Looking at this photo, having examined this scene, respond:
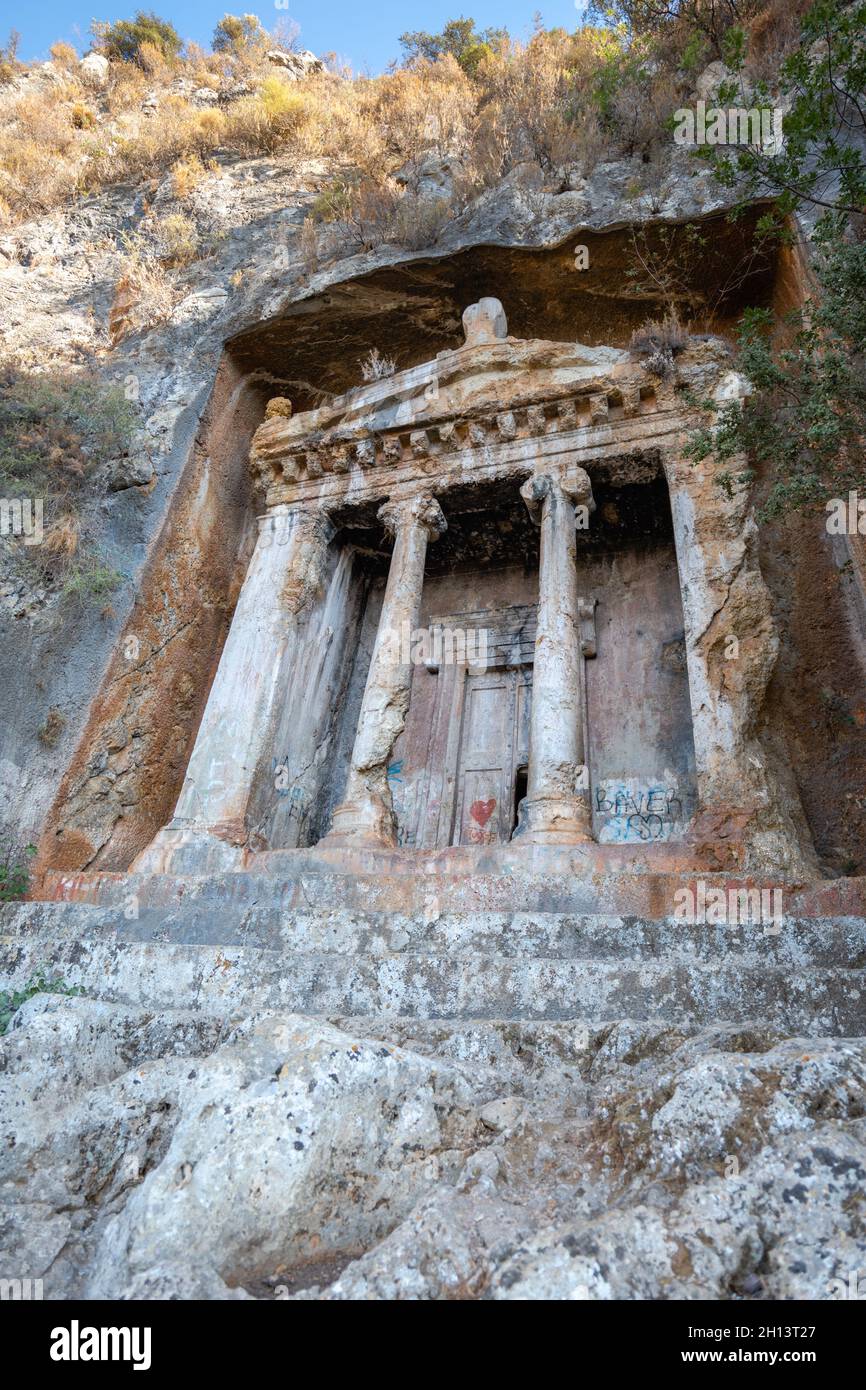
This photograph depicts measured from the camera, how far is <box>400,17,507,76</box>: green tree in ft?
53.4

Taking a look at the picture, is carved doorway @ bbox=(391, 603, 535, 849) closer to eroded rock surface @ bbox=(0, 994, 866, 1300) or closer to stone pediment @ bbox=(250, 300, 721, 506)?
stone pediment @ bbox=(250, 300, 721, 506)

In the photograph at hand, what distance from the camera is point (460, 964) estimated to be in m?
4.07

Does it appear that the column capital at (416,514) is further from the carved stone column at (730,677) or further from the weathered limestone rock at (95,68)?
the weathered limestone rock at (95,68)

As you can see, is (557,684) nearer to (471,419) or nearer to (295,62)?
(471,419)

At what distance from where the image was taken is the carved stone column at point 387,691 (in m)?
6.55

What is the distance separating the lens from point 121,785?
754 cm

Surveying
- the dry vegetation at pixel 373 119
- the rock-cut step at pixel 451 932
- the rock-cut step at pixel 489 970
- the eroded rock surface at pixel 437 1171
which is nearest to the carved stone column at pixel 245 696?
the rock-cut step at pixel 451 932

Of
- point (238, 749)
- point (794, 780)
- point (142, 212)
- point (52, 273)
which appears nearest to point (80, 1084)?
point (238, 749)

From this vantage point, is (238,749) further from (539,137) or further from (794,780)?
(539,137)

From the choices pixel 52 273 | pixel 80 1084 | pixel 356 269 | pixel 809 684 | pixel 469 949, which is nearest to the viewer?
pixel 80 1084

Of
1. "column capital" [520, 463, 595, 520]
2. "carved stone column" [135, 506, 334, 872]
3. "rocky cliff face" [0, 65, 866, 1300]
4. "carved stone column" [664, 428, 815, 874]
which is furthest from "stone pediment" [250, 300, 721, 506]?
"rocky cliff face" [0, 65, 866, 1300]

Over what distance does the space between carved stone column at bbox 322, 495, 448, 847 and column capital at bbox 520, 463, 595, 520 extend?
107cm

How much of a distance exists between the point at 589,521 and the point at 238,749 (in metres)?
4.94

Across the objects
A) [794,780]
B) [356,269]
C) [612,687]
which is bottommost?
[794,780]
